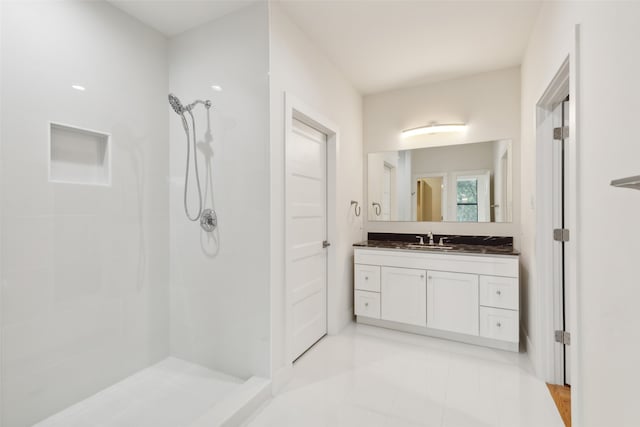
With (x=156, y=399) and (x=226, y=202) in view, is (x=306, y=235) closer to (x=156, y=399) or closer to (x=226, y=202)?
(x=226, y=202)

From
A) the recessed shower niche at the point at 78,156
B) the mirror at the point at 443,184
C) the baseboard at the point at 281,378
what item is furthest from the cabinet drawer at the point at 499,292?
the recessed shower niche at the point at 78,156

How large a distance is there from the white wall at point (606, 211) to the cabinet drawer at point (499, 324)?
3.98 feet

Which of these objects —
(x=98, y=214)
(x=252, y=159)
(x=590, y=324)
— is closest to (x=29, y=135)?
(x=98, y=214)

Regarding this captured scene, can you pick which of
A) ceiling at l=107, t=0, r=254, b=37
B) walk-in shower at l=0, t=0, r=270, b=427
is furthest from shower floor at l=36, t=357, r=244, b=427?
ceiling at l=107, t=0, r=254, b=37

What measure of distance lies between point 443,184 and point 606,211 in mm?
2137

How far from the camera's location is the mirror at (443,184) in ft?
9.86

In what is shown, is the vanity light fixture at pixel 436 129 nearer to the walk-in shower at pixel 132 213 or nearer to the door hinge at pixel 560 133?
the door hinge at pixel 560 133

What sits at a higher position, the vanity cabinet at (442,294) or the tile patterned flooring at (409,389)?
the vanity cabinet at (442,294)

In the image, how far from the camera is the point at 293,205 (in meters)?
2.37

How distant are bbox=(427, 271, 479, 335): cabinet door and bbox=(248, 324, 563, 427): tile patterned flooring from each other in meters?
0.18

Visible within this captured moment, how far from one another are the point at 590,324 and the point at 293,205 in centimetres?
180

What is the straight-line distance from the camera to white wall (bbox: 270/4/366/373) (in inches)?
80.5

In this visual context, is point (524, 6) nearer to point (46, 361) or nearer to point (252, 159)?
point (252, 159)

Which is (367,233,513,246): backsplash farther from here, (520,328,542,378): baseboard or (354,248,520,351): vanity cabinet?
(520,328,542,378): baseboard
